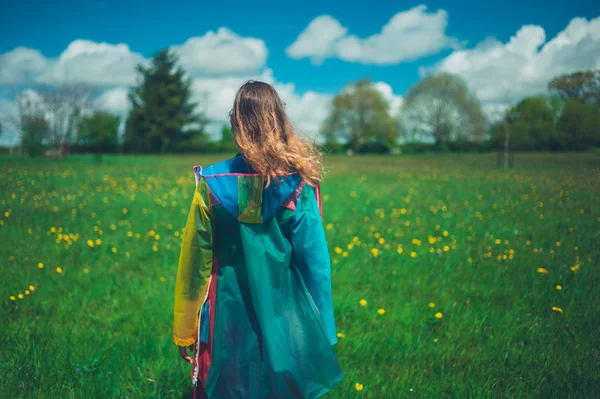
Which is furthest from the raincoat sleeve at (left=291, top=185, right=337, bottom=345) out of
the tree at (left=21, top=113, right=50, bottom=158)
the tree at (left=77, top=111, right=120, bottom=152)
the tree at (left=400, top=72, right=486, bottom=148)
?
the tree at (left=77, top=111, right=120, bottom=152)

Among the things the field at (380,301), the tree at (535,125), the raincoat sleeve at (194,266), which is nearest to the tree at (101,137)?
the field at (380,301)

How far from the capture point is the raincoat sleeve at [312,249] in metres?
1.91

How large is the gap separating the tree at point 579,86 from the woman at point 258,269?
27.9 feet

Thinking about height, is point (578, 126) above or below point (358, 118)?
below

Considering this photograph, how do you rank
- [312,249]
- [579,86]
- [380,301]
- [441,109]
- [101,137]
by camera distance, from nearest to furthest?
[312,249], [380,301], [579,86], [441,109], [101,137]

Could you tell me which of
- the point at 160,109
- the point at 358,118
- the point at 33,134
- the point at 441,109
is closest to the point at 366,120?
the point at 358,118

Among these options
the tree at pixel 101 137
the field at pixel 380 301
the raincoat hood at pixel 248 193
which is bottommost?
the field at pixel 380 301

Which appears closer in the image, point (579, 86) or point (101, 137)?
point (579, 86)

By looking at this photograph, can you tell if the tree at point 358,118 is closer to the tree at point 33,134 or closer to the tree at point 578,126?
the tree at point 33,134

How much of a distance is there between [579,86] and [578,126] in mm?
862

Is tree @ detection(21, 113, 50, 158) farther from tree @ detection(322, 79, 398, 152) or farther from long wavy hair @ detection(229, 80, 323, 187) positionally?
tree @ detection(322, 79, 398, 152)

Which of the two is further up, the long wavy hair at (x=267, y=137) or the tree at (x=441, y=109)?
the tree at (x=441, y=109)

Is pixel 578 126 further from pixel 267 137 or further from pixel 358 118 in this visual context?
pixel 358 118

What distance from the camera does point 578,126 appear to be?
849cm
